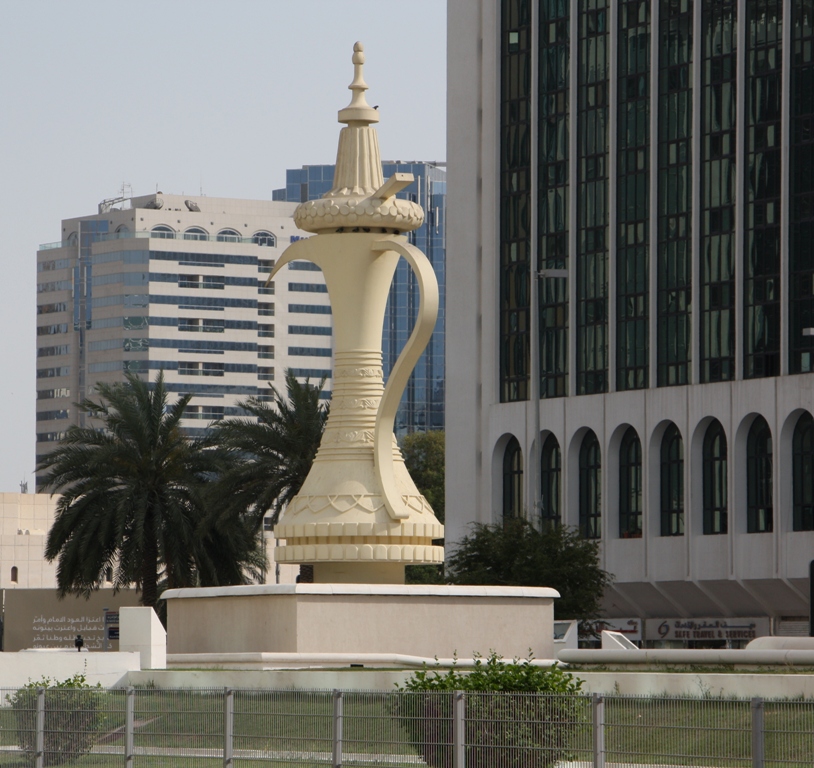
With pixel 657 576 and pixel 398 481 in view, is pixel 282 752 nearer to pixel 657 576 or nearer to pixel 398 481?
pixel 398 481

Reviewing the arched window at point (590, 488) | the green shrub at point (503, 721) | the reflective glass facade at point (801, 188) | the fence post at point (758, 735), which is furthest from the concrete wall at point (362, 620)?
the arched window at point (590, 488)

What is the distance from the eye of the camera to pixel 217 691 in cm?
2164

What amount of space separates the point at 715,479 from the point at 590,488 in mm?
6495

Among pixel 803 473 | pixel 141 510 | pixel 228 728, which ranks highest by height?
pixel 803 473

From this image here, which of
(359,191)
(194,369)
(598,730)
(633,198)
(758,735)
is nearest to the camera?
(758,735)

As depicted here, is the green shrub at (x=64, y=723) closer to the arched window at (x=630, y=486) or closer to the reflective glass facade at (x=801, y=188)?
the reflective glass facade at (x=801, y=188)

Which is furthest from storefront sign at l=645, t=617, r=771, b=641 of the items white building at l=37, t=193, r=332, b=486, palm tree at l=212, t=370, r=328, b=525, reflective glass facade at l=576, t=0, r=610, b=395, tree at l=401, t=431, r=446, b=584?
white building at l=37, t=193, r=332, b=486

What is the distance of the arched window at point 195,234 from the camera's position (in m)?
174

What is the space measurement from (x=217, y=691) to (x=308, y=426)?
30051 millimetres

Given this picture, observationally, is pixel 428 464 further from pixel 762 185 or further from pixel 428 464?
pixel 762 185

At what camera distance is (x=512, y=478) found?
265 feet

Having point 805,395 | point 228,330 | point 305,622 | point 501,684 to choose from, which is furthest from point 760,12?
point 228,330

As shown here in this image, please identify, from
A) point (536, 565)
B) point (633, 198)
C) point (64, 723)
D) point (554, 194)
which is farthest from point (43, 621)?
point (64, 723)

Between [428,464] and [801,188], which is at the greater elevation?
[801,188]
